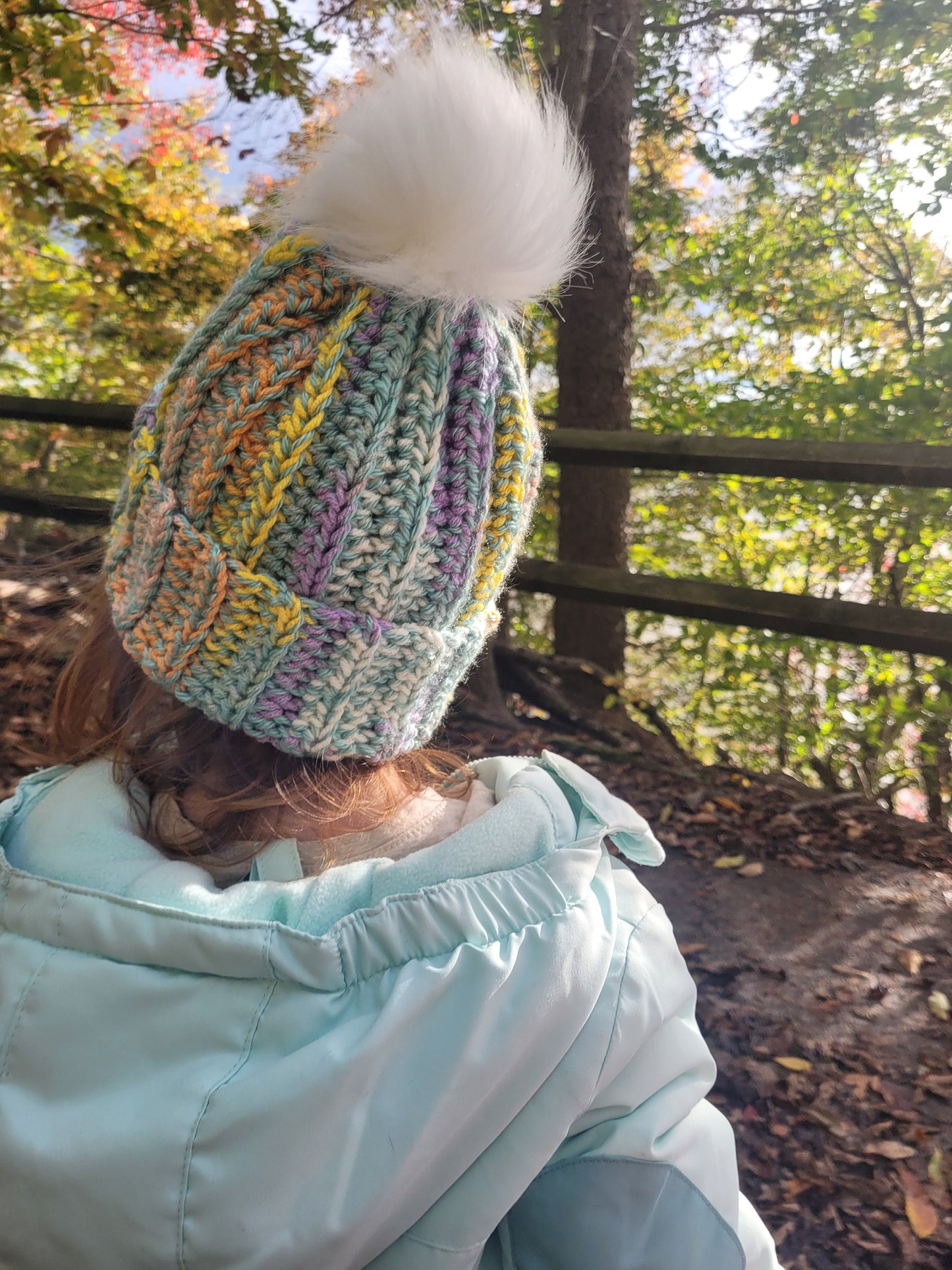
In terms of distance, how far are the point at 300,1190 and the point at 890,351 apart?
437 centimetres

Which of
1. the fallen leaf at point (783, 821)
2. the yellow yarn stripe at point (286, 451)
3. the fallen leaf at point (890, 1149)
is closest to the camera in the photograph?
the yellow yarn stripe at point (286, 451)

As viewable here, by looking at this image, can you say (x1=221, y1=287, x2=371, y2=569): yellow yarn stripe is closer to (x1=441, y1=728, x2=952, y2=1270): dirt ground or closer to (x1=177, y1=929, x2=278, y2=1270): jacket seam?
(x1=177, y1=929, x2=278, y2=1270): jacket seam

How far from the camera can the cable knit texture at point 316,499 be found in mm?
1041

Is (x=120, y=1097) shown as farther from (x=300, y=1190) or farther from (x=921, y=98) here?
(x=921, y=98)

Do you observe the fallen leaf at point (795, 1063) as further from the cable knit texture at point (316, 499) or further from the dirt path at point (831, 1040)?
the cable knit texture at point (316, 499)

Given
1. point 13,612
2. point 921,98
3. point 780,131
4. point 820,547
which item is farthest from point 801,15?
point 13,612

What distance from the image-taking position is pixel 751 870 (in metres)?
2.83

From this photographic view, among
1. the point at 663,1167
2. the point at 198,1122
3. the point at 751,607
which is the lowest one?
the point at 663,1167

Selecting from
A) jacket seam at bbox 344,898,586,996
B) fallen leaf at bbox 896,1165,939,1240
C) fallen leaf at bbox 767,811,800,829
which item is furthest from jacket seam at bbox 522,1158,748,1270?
fallen leaf at bbox 767,811,800,829

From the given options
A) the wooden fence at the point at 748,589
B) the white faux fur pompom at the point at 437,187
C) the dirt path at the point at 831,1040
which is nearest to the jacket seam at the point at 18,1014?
the white faux fur pompom at the point at 437,187

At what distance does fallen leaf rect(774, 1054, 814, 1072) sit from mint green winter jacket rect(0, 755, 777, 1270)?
3.78 ft

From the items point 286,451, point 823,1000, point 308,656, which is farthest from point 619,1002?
point 823,1000

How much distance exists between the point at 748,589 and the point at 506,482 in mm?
2221

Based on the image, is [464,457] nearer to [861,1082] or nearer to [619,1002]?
[619,1002]
